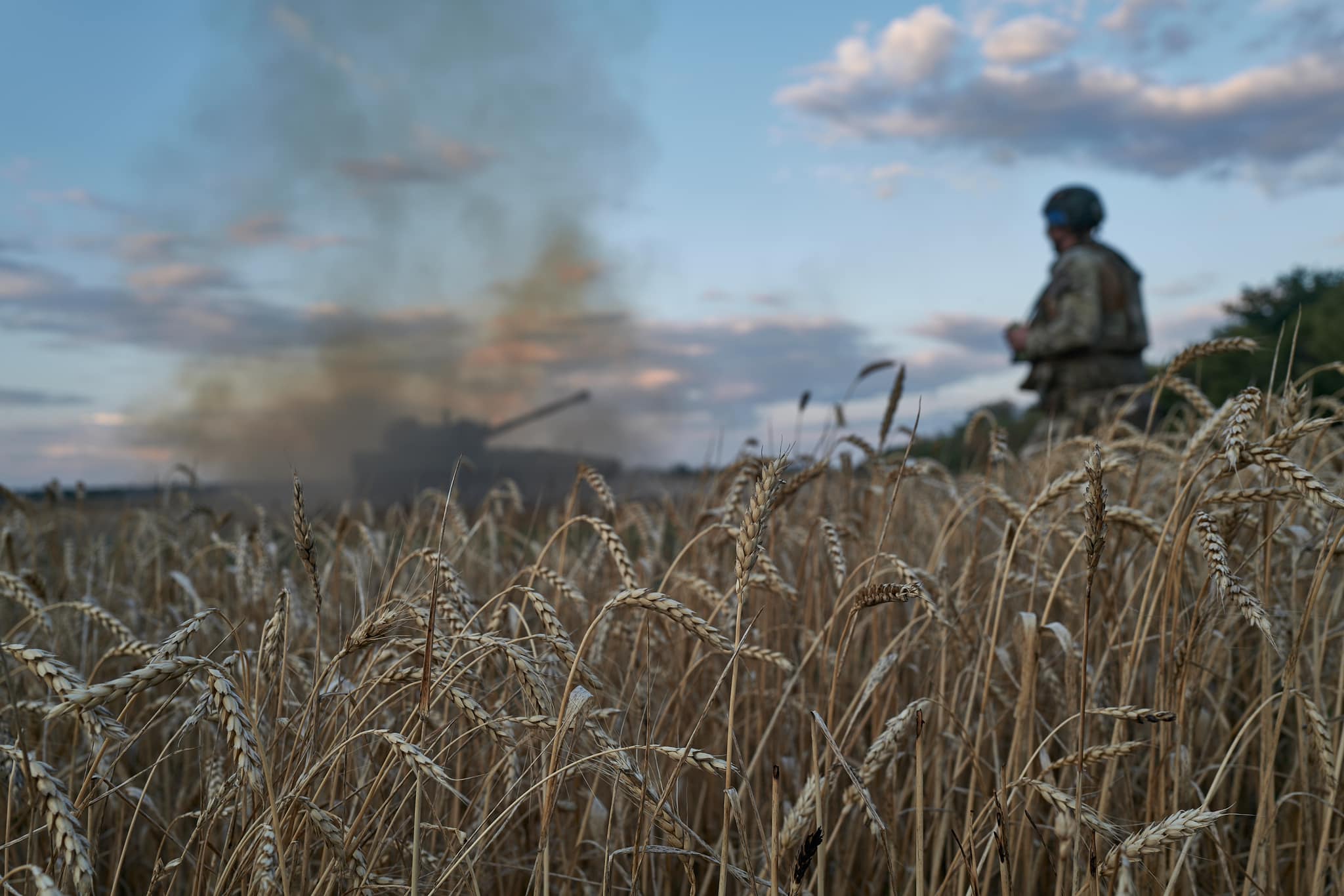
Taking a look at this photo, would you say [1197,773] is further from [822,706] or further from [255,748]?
[255,748]

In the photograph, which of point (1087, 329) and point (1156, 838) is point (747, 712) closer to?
point (1156, 838)

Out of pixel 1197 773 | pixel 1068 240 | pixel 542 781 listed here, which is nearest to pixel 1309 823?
pixel 1197 773

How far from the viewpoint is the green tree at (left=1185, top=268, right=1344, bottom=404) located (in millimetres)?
15641

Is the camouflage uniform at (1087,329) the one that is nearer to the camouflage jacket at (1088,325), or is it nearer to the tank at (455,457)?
the camouflage jacket at (1088,325)

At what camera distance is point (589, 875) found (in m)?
1.97

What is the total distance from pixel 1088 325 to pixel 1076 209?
1.19 m

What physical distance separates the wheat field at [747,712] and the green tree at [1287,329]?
11756 millimetres

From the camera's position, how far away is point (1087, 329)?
8.31 m

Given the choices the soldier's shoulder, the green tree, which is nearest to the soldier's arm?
the soldier's shoulder

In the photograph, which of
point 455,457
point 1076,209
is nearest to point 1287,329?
point 1076,209

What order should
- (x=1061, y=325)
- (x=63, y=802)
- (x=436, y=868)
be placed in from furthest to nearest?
(x=1061, y=325) < (x=436, y=868) < (x=63, y=802)

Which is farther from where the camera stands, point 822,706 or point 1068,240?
point 1068,240

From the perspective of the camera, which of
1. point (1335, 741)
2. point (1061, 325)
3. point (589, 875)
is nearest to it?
point (589, 875)

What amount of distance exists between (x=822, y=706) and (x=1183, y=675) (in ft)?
3.12
